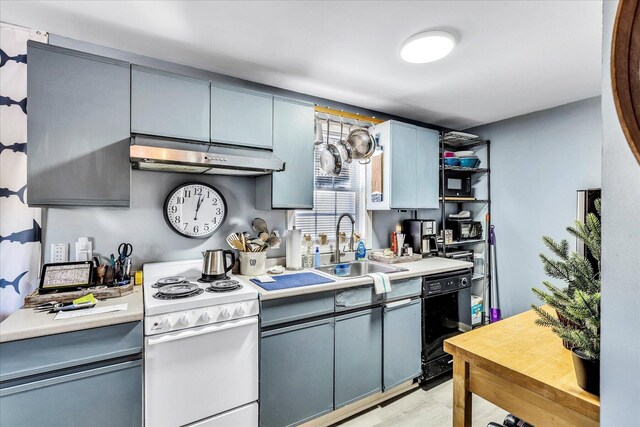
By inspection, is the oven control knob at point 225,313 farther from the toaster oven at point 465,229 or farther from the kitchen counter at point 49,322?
the toaster oven at point 465,229

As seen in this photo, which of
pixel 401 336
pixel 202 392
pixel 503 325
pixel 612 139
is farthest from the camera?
pixel 401 336

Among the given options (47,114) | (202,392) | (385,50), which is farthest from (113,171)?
(385,50)

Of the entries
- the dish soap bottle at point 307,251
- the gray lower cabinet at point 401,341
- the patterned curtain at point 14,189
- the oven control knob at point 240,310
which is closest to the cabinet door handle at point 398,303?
the gray lower cabinet at point 401,341

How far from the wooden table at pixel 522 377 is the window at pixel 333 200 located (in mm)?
1741

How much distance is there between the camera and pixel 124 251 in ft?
6.31

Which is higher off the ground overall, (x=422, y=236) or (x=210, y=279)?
(x=422, y=236)

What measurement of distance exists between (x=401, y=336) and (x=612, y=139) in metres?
2.01

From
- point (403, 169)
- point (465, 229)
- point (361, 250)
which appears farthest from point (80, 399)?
point (465, 229)

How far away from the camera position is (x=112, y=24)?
1.70 metres

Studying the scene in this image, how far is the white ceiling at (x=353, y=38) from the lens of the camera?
5.13 feet

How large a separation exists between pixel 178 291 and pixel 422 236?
7.91 feet

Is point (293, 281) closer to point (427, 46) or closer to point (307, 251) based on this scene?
point (307, 251)

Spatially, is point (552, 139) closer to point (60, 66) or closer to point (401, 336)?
point (401, 336)

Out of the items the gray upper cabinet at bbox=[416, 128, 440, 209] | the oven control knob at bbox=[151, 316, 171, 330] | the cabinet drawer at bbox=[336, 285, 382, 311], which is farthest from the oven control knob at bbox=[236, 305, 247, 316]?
the gray upper cabinet at bbox=[416, 128, 440, 209]
